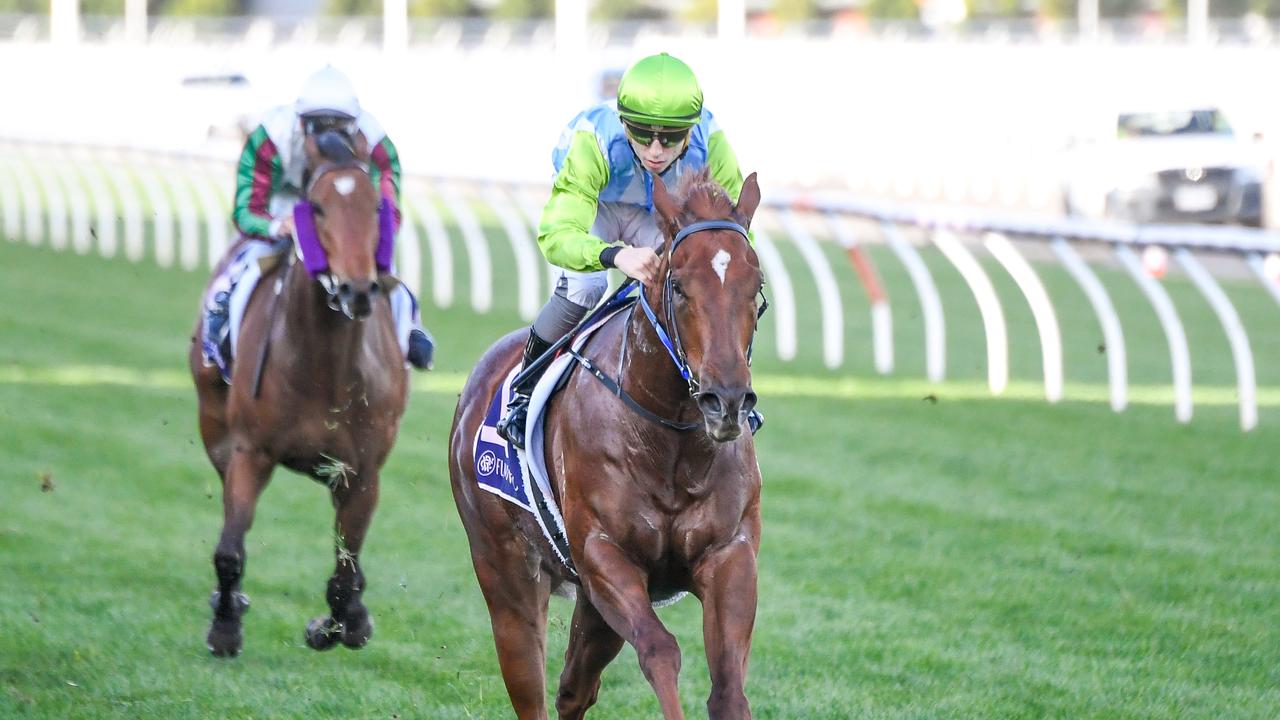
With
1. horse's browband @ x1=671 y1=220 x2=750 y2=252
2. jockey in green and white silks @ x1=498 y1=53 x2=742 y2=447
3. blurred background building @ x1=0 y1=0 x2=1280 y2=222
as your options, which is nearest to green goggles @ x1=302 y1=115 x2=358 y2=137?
jockey in green and white silks @ x1=498 y1=53 x2=742 y2=447

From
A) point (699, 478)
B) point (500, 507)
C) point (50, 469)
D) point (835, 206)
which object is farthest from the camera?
point (835, 206)

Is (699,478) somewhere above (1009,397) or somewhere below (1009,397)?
above

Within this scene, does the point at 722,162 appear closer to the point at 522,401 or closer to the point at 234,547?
the point at 522,401

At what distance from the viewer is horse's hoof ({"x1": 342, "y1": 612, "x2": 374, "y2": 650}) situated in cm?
571

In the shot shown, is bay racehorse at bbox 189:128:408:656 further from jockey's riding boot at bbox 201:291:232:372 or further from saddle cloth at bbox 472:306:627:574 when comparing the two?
saddle cloth at bbox 472:306:627:574

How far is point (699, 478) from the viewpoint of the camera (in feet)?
12.4

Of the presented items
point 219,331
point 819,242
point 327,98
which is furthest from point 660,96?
point 819,242

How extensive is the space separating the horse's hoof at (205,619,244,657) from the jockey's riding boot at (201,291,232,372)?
115 cm

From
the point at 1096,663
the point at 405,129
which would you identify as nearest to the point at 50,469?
the point at 1096,663

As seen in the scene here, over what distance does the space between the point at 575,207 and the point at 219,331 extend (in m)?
2.74

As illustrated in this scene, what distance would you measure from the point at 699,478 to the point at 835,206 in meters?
8.08

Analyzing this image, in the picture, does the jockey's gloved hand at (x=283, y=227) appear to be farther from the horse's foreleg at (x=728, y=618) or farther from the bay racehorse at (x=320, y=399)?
the horse's foreleg at (x=728, y=618)

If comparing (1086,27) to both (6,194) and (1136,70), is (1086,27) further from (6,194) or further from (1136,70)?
(6,194)

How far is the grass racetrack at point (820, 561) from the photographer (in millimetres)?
5246
